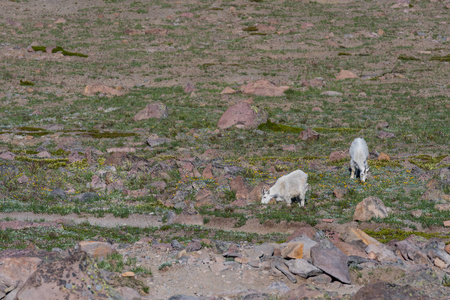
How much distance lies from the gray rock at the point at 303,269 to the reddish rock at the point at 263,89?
150 feet

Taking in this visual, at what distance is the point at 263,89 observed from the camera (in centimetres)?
6203

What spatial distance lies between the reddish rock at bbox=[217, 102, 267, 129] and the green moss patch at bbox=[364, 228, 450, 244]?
26.7 m

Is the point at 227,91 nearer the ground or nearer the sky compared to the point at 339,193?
nearer the ground

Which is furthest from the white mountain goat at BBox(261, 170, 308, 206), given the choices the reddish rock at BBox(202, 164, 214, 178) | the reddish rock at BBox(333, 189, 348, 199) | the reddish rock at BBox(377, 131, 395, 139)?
the reddish rock at BBox(377, 131, 395, 139)

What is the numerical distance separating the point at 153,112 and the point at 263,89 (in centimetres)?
1684

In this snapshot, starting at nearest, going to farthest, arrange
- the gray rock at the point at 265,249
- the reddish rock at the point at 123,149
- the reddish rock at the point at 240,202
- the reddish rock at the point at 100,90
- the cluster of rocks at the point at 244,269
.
Answer: the cluster of rocks at the point at 244,269 → the gray rock at the point at 265,249 → the reddish rock at the point at 240,202 → the reddish rock at the point at 123,149 → the reddish rock at the point at 100,90

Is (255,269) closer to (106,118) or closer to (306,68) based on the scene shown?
(106,118)

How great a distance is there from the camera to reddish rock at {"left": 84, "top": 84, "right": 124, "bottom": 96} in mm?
61281

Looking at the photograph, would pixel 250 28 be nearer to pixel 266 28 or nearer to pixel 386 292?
pixel 266 28

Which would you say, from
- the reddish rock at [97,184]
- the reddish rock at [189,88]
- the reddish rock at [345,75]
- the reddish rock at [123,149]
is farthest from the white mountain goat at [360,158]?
the reddish rock at [345,75]

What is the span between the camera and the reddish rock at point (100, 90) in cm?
6128

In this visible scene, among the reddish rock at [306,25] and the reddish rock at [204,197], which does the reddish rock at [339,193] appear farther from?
the reddish rock at [306,25]

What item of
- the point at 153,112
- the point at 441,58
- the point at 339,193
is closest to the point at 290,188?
the point at 339,193

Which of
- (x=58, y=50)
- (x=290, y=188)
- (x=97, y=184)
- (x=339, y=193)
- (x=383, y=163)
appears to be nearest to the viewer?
(x=290, y=188)
